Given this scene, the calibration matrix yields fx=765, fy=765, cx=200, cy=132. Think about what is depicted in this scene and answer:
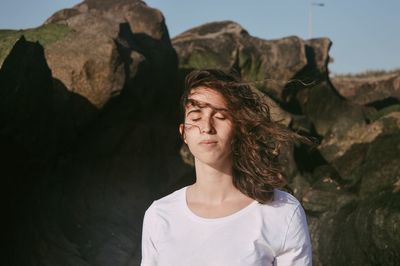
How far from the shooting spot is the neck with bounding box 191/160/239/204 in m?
2.65

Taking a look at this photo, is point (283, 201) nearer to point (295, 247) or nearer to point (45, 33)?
point (295, 247)

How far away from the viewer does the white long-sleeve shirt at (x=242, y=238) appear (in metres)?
2.39

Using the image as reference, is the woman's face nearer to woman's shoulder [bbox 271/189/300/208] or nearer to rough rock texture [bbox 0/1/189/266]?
woman's shoulder [bbox 271/189/300/208]

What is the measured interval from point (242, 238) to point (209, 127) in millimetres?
417

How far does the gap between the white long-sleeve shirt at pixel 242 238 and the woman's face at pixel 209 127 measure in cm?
22

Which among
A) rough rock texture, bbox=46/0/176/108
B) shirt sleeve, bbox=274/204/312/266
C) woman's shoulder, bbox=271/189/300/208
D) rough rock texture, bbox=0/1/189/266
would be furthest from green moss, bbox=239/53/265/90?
shirt sleeve, bbox=274/204/312/266

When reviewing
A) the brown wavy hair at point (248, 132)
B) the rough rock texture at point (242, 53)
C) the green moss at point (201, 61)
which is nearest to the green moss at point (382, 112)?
the rough rock texture at point (242, 53)

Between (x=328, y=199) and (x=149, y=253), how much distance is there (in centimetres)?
835

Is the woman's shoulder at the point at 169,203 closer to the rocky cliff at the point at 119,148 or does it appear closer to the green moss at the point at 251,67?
the rocky cliff at the point at 119,148

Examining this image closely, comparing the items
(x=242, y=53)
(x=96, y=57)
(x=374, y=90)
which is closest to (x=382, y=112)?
(x=242, y=53)

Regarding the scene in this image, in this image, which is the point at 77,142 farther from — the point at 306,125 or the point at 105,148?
the point at 306,125

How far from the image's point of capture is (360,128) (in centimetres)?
1369

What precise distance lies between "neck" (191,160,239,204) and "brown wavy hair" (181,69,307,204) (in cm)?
3

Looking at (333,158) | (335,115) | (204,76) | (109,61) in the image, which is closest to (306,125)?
(333,158)
